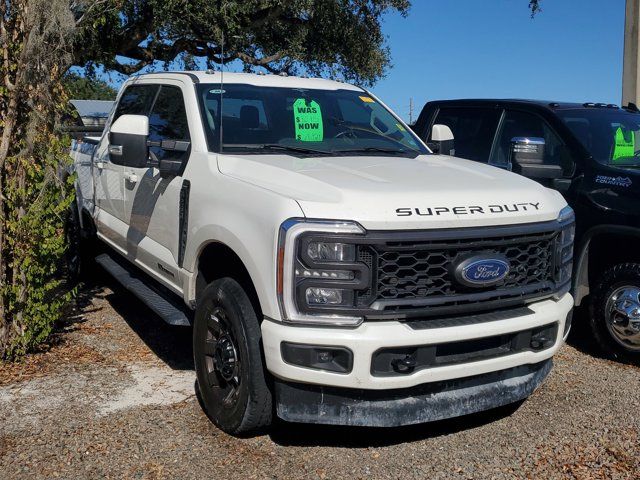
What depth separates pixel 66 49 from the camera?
16.2 feet

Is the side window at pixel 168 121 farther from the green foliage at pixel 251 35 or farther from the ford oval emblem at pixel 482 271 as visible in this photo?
the green foliage at pixel 251 35

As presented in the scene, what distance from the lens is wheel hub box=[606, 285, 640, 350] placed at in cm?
525

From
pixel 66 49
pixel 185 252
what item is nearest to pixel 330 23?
pixel 66 49

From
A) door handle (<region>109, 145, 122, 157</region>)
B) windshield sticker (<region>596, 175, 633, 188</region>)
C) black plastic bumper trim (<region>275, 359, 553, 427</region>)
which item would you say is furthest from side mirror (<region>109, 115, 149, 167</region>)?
windshield sticker (<region>596, 175, 633, 188</region>)

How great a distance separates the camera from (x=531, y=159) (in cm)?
535

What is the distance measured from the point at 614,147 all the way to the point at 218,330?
3.73 m

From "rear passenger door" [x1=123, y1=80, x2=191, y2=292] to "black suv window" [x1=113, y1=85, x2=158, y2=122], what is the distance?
0.13m

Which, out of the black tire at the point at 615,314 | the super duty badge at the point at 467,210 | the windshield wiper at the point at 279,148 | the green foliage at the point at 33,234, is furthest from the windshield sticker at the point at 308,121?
the black tire at the point at 615,314

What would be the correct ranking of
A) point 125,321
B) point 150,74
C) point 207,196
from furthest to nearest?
point 125,321
point 150,74
point 207,196

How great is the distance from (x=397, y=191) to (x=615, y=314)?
Result: 271 cm

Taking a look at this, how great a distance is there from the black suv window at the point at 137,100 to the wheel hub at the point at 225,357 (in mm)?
2404

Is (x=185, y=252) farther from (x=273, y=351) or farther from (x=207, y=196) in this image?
(x=273, y=351)

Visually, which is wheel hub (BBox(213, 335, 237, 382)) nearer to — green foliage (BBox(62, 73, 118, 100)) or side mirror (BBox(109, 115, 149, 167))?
side mirror (BBox(109, 115, 149, 167))

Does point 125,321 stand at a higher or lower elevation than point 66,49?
lower
